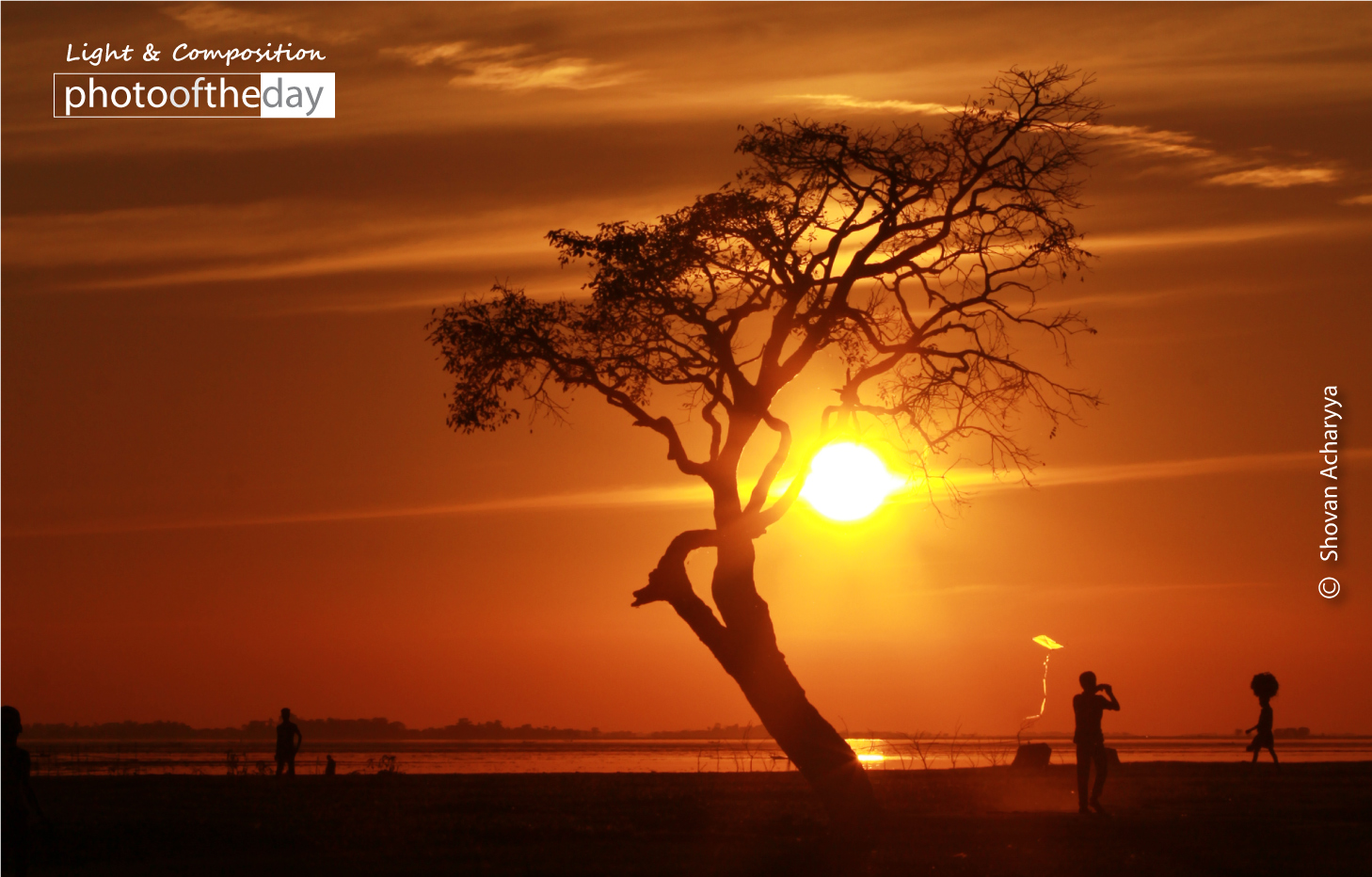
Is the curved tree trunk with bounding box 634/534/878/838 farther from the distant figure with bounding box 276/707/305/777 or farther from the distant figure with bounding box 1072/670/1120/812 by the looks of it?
the distant figure with bounding box 276/707/305/777

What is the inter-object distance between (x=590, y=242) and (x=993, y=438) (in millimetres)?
7900

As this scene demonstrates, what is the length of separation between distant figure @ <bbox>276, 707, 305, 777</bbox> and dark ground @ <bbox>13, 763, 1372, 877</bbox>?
413 cm

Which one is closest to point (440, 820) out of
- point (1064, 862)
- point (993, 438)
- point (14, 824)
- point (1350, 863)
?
point (14, 824)

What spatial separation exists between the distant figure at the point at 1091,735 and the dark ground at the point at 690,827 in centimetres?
53

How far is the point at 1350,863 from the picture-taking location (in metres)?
15.7

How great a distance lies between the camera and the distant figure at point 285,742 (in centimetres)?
3281

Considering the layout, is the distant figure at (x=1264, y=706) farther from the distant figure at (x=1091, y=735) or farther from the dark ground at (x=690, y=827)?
the distant figure at (x=1091, y=735)


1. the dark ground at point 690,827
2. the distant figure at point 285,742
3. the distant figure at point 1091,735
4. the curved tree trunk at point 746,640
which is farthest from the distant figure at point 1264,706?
the distant figure at point 285,742

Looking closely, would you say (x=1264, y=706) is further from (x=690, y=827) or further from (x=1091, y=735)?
(x=690, y=827)

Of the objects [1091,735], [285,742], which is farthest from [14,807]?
[285,742]

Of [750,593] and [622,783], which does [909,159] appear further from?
[622,783]

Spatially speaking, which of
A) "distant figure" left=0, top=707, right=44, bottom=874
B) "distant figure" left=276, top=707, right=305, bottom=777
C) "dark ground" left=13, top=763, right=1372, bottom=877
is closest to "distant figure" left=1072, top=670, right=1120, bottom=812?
"dark ground" left=13, top=763, right=1372, bottom=877

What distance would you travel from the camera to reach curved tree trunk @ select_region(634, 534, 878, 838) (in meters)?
20.6

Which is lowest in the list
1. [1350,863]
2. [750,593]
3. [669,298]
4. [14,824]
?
[1350,863]
